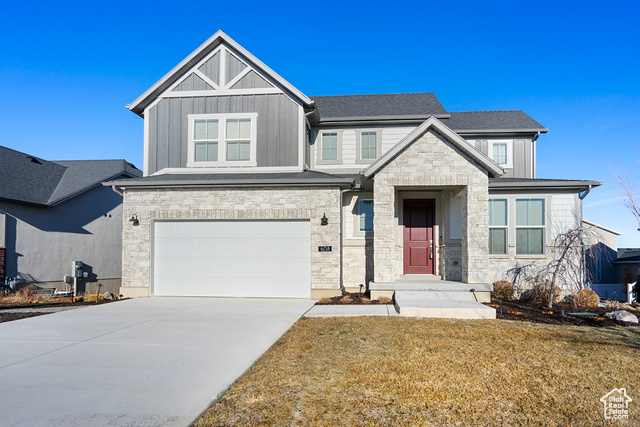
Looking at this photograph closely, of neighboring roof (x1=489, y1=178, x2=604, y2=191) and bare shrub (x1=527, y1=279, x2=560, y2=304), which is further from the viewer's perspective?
neighboring roof (x1=489, y1=178, x2=604, y2=191)

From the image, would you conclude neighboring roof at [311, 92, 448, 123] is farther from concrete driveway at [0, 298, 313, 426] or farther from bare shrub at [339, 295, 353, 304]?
concrete driveway at [0, 298, 313, 426]

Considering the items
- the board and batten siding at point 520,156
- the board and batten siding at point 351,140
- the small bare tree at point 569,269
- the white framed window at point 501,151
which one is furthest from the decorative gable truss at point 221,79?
the small bare tree at point 569,269

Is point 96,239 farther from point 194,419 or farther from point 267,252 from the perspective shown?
point 194,419

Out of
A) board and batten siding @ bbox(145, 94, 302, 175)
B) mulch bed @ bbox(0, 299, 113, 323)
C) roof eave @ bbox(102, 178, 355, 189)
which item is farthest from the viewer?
board and batten siding @ bbox(145, 94, 302, 175)

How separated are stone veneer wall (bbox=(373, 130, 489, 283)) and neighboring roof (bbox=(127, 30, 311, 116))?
12.8 ft

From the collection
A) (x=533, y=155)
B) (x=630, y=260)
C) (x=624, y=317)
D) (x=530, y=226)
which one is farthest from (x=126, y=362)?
(x=630, y=260)

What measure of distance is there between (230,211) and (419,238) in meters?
5.95

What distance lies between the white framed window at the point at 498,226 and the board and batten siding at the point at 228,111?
647 cm

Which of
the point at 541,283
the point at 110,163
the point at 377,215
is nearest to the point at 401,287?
the point at 377,215

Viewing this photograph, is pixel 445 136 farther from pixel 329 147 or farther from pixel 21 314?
pixel 21 314

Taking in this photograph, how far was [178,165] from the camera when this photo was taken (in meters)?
14.2

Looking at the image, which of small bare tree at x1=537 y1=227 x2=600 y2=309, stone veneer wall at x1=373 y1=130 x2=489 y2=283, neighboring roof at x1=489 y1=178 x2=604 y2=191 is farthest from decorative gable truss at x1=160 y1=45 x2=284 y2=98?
small bare tree at x1=537 y1=227 x2=600 y2=309

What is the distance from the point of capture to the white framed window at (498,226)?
1350 cm

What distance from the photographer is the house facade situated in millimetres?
11836
